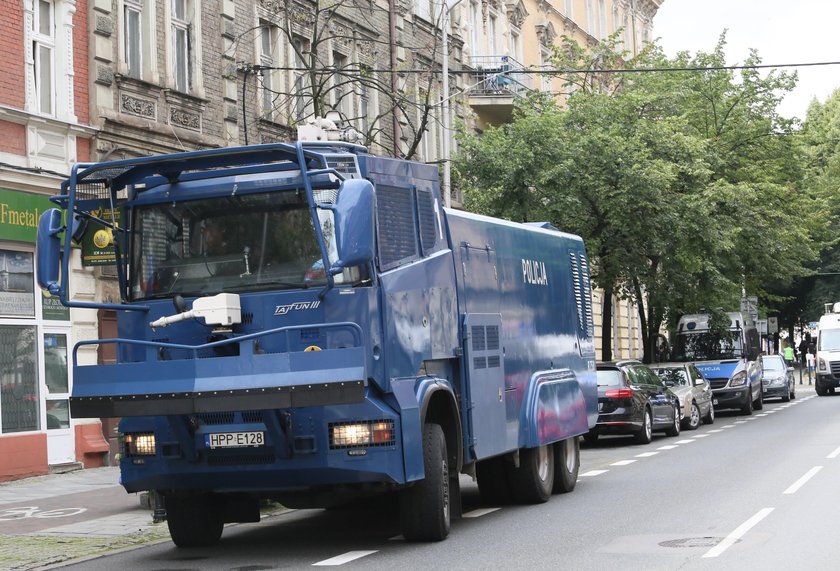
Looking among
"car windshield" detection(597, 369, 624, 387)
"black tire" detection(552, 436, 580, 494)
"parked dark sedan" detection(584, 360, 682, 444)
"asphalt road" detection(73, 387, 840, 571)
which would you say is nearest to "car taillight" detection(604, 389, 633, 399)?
"parked dark sedan" detection(584, 360, 682, 444)

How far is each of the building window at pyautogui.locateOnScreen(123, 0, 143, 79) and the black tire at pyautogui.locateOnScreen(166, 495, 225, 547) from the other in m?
13.0

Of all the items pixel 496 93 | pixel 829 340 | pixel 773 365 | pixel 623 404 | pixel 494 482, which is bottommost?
pixel 494 482

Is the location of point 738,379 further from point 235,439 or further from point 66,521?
point 235,439

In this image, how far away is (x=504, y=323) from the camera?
13492 mm

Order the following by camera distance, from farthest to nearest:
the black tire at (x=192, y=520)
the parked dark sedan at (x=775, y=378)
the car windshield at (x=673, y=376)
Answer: the parked dark sedan at (x=775, y=378)
the car windshield at (x=673, y=376)
the black tire at (x=192, y=520)

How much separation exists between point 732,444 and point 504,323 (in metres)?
10.8

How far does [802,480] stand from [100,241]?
8.61 metres

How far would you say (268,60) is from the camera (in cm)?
2800

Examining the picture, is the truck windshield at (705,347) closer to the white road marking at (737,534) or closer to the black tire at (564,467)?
the black tire at (564,467)

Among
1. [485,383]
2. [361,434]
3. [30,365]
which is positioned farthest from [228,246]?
[30,365]

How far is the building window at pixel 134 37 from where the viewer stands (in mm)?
23359

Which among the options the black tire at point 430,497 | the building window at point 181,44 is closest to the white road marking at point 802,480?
the black tire at point 430,497

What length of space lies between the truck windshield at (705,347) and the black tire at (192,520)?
25.2 m

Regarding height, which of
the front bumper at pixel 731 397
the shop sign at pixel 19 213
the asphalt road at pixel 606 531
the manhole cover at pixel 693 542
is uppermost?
the shop sign at pixel 19 213
